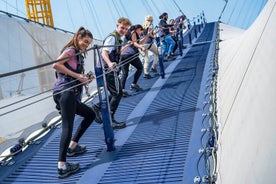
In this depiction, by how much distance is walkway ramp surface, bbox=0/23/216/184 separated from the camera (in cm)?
350

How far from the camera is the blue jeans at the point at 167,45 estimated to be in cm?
1087

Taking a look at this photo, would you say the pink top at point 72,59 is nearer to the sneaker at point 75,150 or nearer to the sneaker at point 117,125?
the sneaker at point 75,150

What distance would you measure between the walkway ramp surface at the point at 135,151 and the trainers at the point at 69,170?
0.19 ft

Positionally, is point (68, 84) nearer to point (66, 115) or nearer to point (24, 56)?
point (66, 115)

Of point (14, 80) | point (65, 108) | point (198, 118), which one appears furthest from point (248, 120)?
point (14, 80)

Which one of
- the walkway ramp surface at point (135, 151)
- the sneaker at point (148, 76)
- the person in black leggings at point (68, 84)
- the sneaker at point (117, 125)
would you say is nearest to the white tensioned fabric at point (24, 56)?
the sneaker at point (148, 76)

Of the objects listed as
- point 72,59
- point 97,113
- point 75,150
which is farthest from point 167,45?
point 72,59

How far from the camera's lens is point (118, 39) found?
4.80 m

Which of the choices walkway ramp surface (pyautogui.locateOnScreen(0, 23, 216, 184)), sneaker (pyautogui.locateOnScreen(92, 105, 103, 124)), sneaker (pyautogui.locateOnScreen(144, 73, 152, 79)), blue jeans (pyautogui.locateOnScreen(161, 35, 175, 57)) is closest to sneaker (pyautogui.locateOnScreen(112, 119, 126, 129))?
walkway ramp surface (pyautogui.locateOnScreen(0, 23, 216, 184))

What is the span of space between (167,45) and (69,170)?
327 inches

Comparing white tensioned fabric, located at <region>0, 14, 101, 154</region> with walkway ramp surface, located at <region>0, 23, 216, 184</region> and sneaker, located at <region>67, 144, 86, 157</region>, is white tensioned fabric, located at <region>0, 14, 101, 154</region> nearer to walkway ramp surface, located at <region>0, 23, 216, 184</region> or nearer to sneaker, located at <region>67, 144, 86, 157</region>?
walkway ramp surface, located at <region>0, 23, 216, 184</region>

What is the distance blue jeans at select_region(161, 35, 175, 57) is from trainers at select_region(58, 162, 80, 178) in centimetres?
763

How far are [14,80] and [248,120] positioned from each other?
7696mm

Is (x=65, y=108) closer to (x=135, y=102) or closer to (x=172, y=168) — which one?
(x=172, y=168)
